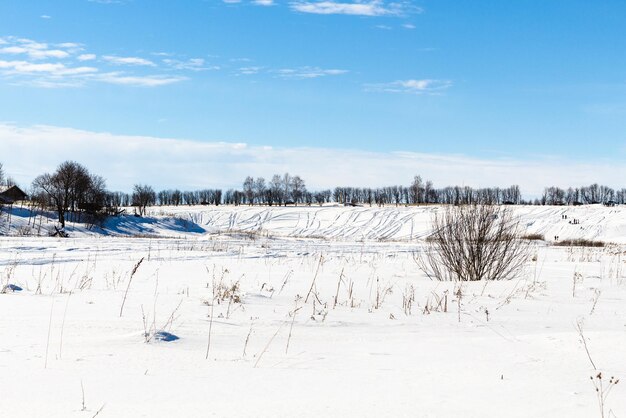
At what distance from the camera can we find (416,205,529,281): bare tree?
435 inches

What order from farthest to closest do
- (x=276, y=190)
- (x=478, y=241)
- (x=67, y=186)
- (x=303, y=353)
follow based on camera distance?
(x=276, y=190) → (x=67, y=186) → (x=478, y=241) → (x=303, y=353)

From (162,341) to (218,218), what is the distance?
92196 millimetres

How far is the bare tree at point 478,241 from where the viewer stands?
11047 mm

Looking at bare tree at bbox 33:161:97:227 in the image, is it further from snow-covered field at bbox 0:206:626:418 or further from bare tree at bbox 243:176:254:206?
bare tree at bbox 243:176:254:206

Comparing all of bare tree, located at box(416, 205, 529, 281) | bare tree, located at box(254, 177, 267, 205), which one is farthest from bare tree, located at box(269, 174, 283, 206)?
bare tree, located at box(416, 205, 529, 281)

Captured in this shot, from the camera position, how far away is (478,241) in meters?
11.1

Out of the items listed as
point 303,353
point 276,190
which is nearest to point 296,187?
point 276,190

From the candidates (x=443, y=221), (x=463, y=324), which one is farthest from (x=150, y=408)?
(x=443, y=221)

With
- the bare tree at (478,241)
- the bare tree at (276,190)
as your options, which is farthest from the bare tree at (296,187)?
the bare tree at (478,241)

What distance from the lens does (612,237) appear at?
58.7 metres

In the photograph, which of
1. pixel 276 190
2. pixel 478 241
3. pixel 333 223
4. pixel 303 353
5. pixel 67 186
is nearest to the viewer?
pixel 303 353

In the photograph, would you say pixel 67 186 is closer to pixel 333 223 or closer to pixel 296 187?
pixel 333 223

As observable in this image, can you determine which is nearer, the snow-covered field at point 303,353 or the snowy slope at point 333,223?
the snow-covered field at point 303,353

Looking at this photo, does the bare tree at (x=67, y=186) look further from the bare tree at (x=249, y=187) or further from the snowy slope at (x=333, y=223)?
the bare tree at (x=249, y=187)
